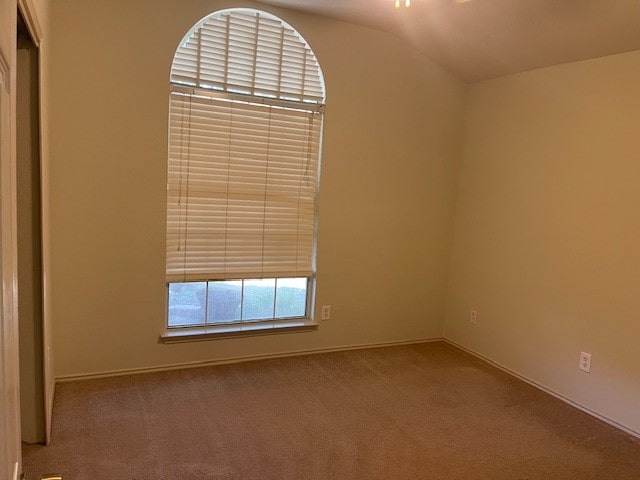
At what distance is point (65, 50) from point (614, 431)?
12.9ft

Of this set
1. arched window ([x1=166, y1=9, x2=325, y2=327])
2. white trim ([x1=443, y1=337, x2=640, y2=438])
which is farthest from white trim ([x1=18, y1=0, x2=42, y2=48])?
white trim ([x1=443, y1=337, x2=640, y2=438])

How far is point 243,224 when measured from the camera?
339 cm

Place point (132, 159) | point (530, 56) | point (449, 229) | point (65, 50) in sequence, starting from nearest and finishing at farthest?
point (65, 50) → point (132, 159) → point (530, 56) → point (449, 229)

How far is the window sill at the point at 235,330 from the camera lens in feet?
10.8

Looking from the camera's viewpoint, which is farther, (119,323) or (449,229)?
(449,229)

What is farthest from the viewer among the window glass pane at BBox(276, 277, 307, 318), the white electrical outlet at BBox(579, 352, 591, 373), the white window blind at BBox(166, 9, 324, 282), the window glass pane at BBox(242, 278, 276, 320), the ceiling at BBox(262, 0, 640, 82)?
the window glass pane at BBox(276, 277, 307, 318)

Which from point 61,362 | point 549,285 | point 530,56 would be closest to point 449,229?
point 549,285

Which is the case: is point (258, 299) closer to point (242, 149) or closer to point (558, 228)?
point (242, 149)

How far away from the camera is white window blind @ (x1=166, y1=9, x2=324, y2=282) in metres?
3.13

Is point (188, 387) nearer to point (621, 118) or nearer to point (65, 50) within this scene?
point (65, 50)

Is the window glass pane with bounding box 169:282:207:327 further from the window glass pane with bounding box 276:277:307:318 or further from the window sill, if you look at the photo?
the window glass pane with bounding box 276:277:307:318

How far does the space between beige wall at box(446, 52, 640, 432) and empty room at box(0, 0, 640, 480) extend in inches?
0.6

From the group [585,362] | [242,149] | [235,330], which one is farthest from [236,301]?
[585,362]

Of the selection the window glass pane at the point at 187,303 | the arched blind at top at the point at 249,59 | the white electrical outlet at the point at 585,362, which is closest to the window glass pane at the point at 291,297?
the window glass pane at the point at 187,303
